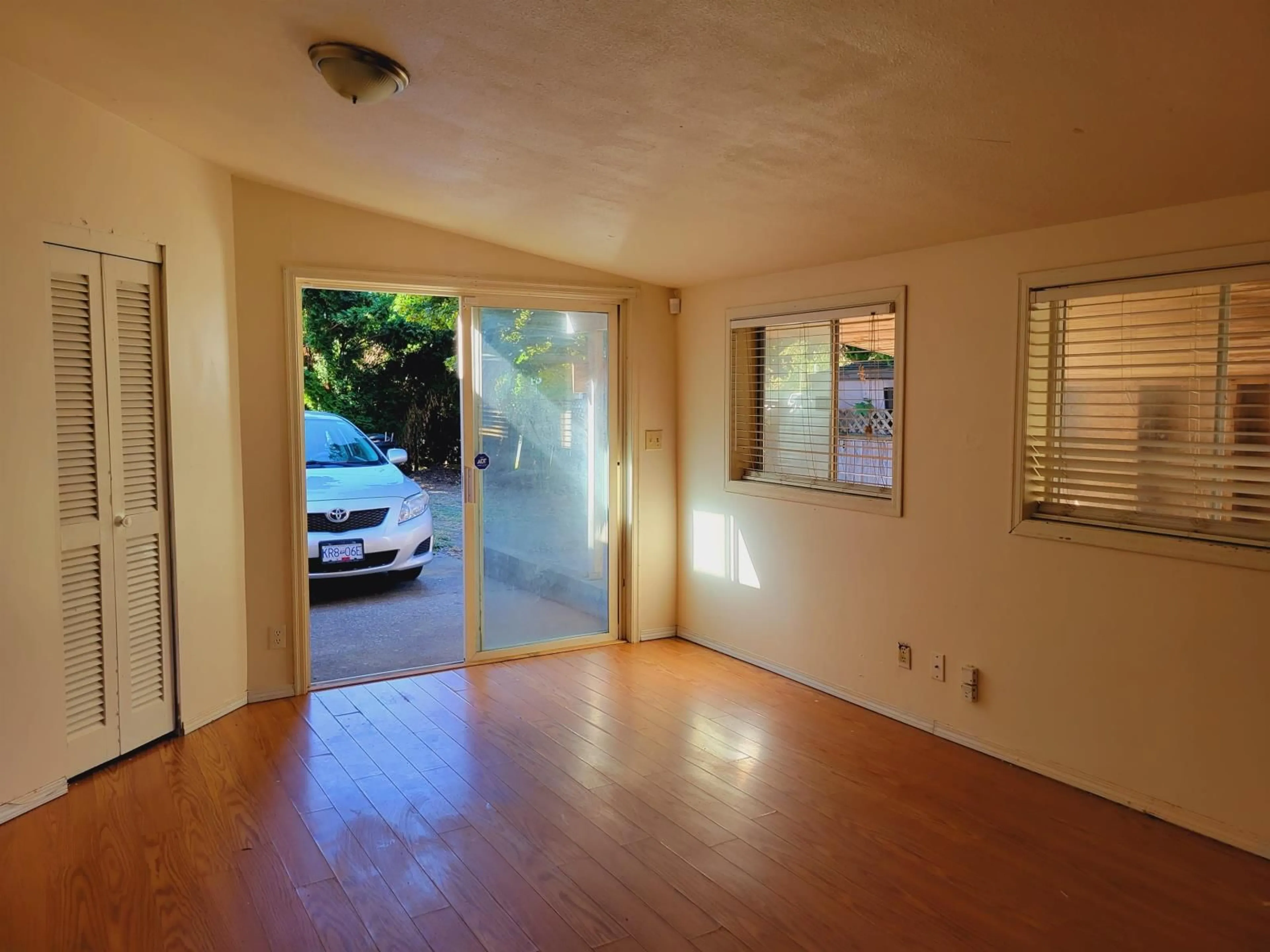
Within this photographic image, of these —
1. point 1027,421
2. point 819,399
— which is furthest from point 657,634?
point 1027,421

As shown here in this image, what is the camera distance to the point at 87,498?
325cm

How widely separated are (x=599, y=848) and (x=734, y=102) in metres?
2.30

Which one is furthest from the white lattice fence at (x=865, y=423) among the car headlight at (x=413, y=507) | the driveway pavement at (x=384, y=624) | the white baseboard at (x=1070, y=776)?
the car headlight at (x=413, y=507)

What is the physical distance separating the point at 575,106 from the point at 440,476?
8.24 m

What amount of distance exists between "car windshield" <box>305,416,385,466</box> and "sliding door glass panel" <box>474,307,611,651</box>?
6.84ft

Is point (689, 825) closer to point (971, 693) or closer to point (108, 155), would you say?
point (971, 693)

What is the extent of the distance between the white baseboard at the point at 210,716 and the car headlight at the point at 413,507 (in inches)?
85.5

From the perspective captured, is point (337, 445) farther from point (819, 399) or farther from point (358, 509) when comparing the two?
point (819, 399)

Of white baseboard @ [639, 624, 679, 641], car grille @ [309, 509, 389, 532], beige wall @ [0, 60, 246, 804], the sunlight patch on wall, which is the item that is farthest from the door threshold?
car grille @ [309, 509, 389, 532]

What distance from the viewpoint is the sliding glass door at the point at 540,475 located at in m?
4.61

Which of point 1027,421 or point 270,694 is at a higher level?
point 1027,421

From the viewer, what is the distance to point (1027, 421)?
3.25m

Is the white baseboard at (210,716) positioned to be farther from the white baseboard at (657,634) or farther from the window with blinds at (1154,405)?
A: the window with blinds at (1154,405)

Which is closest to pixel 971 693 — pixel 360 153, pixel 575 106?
pixel 575 106
